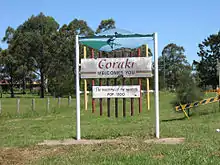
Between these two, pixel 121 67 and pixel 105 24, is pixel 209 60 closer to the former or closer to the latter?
pixel 105 24

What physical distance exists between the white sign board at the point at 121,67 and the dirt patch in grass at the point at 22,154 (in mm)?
2549

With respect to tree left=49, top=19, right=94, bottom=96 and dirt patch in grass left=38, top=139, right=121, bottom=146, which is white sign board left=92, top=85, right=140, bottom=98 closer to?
dirt patch in grass left=38, top=139, right=121, bottom=146

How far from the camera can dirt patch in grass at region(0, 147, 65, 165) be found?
7781mm

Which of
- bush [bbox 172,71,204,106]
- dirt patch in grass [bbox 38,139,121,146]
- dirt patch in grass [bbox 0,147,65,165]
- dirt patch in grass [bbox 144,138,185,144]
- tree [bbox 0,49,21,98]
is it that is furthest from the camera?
tree [bbox 0,49,21,98]

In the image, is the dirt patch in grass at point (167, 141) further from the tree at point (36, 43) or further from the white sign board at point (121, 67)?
the tree at point (36, 43)

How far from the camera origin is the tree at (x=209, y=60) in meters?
87.4

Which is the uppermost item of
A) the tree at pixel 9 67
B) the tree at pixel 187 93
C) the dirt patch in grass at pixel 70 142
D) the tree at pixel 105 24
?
the tree at pixel 105 24

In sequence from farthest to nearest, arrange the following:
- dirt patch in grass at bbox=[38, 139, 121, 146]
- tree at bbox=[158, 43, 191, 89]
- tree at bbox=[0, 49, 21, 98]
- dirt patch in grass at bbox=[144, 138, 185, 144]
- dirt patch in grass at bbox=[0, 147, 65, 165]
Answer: tree at bbox=[158, 43, 191, 89], tree at bbox=[0, 49, 21, 98], dirt patch in grass at bbox=[38, 139, 121, 146], dirt patch in grass at bbox=[144, 138, 185, 144], dirt patch in grass at bbox=[0, 147, 65, 165]

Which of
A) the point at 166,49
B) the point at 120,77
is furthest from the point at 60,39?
the point at 120,77

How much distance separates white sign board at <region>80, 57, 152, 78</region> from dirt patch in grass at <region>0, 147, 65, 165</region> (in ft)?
8.36

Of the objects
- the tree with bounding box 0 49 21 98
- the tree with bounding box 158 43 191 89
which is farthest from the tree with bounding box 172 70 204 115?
the tree with bounding box 158 43 191 89

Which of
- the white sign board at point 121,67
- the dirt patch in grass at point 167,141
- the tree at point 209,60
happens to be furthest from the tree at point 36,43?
the dirt patch in grass at point 167,141

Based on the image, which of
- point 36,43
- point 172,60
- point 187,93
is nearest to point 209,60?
point 172,60

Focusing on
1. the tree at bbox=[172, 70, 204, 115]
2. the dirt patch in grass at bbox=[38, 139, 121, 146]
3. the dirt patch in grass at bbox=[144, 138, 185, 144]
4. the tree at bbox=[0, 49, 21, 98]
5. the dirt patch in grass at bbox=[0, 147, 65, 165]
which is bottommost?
the dirt patch in grass at bbox=[0, 147, 65, 165]
